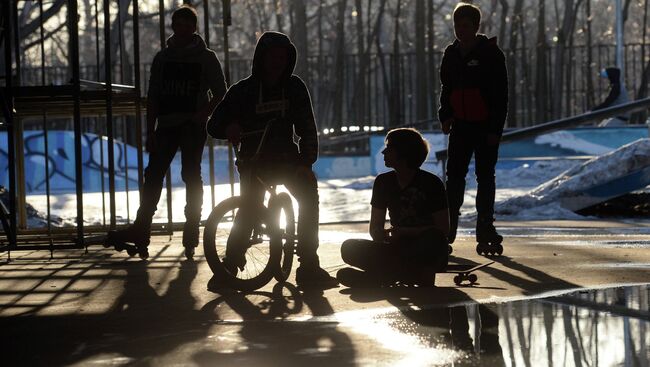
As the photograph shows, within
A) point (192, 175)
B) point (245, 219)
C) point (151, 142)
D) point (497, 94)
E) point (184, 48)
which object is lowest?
point (245, 219)

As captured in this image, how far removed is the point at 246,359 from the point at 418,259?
2.70m

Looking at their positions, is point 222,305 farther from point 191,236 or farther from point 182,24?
point 182,24

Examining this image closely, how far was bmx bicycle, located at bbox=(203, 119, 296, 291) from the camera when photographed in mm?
7883

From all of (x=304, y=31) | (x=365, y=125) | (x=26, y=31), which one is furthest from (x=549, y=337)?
(x=304, y=31)

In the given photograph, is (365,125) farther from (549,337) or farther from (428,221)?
(549,337)

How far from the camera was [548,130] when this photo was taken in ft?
53.2

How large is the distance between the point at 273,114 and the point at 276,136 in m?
0.14

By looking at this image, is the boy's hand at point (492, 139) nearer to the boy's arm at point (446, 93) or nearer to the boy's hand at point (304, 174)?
the boy's arm at point (446, 93)

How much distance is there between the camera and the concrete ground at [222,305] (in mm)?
5578

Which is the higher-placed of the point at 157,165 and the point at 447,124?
the point at 447,124

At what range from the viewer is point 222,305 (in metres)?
7.25

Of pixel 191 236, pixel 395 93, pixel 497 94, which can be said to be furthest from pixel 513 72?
pixel 191 236

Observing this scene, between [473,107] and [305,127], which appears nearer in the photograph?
[305,127]

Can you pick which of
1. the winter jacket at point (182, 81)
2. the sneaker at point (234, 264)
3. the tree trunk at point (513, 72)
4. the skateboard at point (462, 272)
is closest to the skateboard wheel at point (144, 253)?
the winter jacket at point (182, 81)
